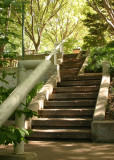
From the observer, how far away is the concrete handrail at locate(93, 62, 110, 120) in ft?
22.5

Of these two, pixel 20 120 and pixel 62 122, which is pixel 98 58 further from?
pixel 20 120

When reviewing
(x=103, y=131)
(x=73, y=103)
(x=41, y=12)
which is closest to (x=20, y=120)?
(x=103, y=131)

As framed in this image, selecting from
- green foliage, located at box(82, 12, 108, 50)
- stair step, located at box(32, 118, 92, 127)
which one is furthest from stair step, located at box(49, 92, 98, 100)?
green foliage, located at box(82, 12, 108, 50)

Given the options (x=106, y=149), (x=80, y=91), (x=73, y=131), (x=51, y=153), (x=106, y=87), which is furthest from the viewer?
(x=80, y=91)

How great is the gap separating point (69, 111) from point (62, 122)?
2.34 feet

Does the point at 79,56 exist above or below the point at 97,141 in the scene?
above

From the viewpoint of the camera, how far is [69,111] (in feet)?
26.2

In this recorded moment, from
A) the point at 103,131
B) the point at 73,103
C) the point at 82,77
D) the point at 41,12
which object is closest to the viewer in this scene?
the point at 103,131

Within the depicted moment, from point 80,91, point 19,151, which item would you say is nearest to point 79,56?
point 80,91

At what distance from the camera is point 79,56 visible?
15.8 m

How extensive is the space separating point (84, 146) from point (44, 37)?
3002 centimetres

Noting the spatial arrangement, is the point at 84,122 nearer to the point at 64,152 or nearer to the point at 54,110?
the point at 54,110

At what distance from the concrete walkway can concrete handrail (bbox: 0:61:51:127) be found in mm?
2152

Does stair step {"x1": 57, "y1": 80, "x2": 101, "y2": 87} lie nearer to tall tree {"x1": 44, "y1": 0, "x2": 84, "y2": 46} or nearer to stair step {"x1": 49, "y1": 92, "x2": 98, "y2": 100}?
stair step {"x1": 49, "y1": 92, "x2": 98, "y2": 100}
